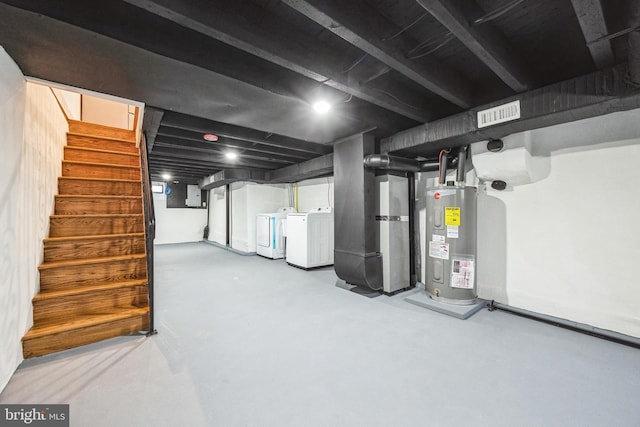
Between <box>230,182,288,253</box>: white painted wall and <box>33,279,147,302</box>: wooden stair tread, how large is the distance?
3820 mm

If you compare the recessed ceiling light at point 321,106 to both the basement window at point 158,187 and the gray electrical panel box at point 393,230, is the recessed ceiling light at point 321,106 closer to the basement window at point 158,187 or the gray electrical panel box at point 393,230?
the gray electrical panel box at point 393,230

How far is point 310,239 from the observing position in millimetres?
4520

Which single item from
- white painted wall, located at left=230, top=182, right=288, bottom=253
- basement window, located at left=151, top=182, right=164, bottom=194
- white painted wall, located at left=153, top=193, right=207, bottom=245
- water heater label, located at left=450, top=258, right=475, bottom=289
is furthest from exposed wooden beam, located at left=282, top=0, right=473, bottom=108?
white painted wall, located at left=153, top=193, right=207, bottom=245

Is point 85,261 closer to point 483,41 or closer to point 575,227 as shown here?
point 483,41

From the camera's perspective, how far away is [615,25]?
55.4 inches

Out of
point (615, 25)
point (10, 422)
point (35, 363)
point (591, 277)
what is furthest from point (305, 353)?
point (615, 25)

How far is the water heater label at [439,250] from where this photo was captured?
2.70 metres

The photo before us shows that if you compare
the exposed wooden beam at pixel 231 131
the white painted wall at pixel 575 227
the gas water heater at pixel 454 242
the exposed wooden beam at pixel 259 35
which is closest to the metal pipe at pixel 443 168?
the gas water heater at pixel 454 242

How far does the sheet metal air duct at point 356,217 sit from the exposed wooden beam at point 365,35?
3.62 ft

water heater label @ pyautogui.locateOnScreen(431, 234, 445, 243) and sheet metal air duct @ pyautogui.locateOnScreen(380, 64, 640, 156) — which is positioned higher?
sheet metal air duct @ pyautogui.locateOnScreen(380, 64, 640, 156)

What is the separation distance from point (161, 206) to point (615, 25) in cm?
957

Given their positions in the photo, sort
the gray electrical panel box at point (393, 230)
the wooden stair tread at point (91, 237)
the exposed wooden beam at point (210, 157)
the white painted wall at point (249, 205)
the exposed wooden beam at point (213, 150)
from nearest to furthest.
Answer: the wooden stair tread at point (91, 237) < the gray electrical panel box at point (393, 230) < the exposed wooden beam at point (213, 150) < the exposed wooden beam at point (210, 157) < the white painted wall at point (249, 205)

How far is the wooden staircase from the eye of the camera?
1900 millimetres

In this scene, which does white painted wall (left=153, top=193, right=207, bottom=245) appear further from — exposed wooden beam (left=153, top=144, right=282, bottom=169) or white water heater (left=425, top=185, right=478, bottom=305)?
white water heater (left=425, top=185, right=478, bottom=305)
